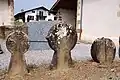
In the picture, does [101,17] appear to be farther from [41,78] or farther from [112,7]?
[41,78]

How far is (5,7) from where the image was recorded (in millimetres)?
14484

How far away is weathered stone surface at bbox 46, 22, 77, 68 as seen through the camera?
584 centimetres

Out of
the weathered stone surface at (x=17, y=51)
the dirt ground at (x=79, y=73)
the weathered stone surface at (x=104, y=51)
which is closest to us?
the dirt ground at (x=79, y=73)

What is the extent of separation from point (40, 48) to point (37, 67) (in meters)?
4.18

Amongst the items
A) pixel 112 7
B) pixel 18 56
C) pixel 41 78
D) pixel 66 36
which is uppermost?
pixel 112 7

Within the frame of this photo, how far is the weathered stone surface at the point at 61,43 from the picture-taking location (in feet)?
19.2

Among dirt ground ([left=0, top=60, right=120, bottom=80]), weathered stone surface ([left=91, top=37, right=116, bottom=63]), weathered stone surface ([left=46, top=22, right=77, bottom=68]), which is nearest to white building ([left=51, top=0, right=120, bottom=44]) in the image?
weathered stone surface ([left=91, top=37, right=116, bottom=63])

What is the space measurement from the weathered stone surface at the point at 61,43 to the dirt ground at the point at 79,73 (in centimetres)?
20

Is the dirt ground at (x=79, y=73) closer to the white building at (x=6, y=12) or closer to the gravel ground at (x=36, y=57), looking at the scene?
the gravel ground at (x=36, y=57)

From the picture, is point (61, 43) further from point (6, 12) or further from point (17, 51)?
point (6, 12)

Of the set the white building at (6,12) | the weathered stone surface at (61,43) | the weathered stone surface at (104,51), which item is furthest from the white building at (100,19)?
the weathered stone surface at (61,43)

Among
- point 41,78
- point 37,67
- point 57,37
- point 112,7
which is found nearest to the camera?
point 41,78

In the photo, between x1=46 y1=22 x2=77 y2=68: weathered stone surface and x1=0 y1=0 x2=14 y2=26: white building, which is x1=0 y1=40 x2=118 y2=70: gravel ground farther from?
x1=0 y1=0 x2=14 y2=26: white building

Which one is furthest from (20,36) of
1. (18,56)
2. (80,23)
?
(80,23)
